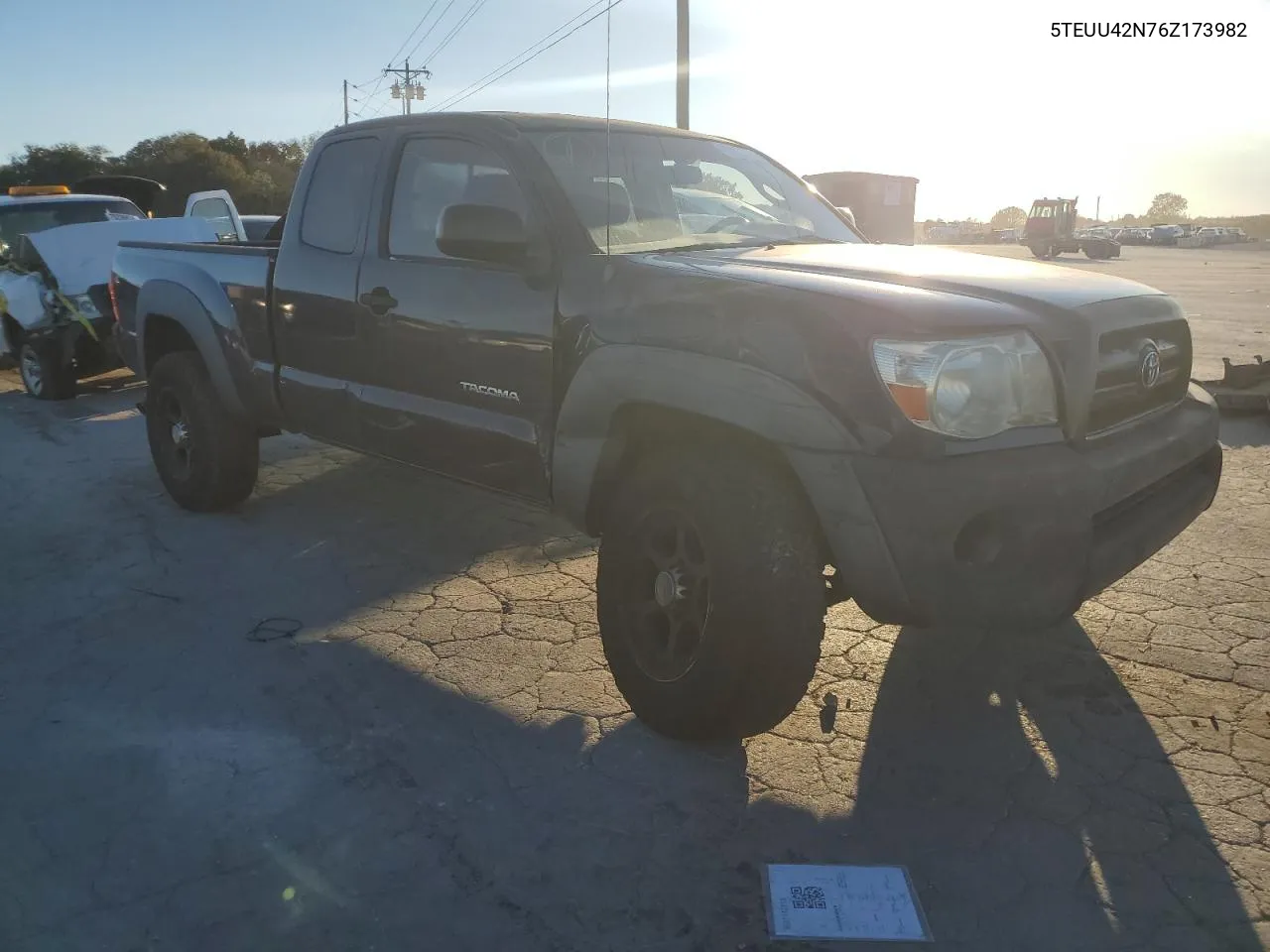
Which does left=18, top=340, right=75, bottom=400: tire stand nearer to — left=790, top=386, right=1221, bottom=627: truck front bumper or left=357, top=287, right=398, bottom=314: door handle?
left=357, top=287, right=398, bottom=314: door handle

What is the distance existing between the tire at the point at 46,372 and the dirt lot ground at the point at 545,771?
516 cm

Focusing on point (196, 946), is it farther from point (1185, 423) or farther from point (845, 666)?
point (1185, 423)

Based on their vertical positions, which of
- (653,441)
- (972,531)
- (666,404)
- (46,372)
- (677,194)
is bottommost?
(46,372)

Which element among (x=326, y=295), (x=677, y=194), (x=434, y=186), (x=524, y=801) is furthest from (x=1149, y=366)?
(x=326, y=295)

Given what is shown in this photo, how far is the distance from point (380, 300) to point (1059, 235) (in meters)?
44.8

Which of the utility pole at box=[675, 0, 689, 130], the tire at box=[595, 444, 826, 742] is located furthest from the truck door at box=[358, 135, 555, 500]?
the utility pole at box=[675, 0, 689, 130]

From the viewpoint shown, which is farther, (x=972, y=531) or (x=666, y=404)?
(x=666, y=404)

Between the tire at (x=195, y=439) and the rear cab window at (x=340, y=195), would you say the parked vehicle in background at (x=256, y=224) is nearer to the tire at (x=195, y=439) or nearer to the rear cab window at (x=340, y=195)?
the tire at (x=195, y=439)

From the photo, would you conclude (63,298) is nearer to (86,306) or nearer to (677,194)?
(86,306)

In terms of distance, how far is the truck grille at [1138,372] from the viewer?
2.67 metres

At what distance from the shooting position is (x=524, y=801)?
8.64ft

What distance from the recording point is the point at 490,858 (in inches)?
94.4

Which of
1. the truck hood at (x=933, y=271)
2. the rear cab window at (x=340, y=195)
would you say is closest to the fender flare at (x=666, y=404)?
the truck hood at (x=933, y=271)

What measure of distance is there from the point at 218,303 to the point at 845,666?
342 cm
